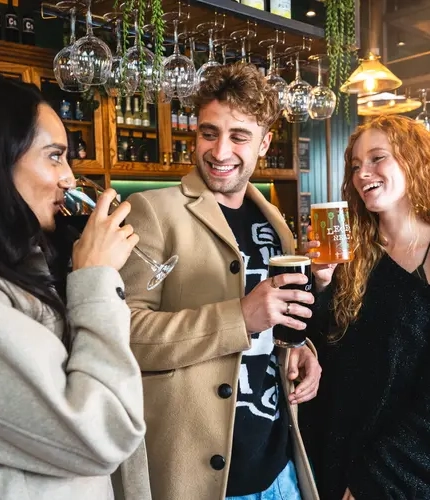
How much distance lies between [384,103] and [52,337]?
3.25 m

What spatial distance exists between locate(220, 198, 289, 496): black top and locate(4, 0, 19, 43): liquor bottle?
8.36ft

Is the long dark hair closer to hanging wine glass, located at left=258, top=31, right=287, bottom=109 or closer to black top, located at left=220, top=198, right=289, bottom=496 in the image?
black top, located at left=220, top=198, right=289, bottom=496

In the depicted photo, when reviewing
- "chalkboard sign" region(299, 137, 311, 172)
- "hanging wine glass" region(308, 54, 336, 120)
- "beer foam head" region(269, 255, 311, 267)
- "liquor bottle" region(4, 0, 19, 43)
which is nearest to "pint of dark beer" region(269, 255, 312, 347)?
"beer foam head" region(269, 255, 311, 267)

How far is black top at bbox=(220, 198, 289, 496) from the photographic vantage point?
54.5 inches

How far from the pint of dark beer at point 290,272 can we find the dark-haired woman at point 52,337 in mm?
365

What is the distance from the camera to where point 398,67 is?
16.1 ft

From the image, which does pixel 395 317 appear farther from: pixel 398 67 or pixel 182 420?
pixel 398 67

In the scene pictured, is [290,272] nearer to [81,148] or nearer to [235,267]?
[235,267]

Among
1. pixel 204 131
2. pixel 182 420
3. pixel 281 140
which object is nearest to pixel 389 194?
pixel 204 131

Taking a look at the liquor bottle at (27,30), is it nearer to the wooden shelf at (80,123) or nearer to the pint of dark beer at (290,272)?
the wooden shelf at (80,123)

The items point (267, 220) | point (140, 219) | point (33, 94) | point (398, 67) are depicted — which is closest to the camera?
point (33, 94)

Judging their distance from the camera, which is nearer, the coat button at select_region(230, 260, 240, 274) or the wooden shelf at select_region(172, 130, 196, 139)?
the coat button at select_region(230, 260, 240, 274)

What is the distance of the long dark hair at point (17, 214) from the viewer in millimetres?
942

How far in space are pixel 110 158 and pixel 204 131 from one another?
228 centimetres
